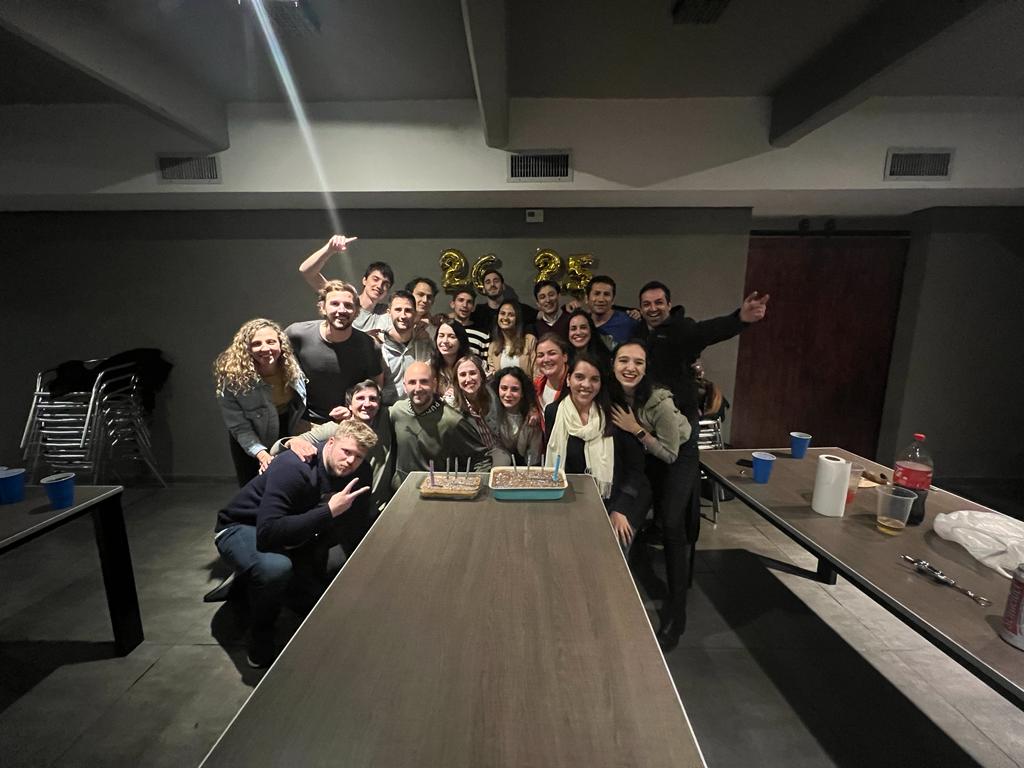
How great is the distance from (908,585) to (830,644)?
46.5 inches

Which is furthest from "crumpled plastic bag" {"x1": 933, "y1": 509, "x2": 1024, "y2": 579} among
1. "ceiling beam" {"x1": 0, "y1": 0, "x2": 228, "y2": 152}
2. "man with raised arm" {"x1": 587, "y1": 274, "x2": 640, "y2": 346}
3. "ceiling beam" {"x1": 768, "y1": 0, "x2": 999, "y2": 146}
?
"ceiling beam" {"x1": 0, "y1": 0, "x2": 228, "y2": 152}

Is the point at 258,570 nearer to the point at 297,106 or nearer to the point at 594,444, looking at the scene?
the point at 594,444

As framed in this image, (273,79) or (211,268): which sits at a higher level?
(273,79)

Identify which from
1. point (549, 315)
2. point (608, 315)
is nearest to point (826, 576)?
point (608, 315)

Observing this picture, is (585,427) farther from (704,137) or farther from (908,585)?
(704,137)

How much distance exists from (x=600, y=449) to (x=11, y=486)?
7.63 feet

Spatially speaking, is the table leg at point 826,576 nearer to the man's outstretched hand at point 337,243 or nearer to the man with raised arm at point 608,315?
the man with raised arm at point 608,315

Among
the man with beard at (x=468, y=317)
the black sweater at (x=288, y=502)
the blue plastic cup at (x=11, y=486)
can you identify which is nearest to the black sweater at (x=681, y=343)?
the man with beard at (x=468, y=317)

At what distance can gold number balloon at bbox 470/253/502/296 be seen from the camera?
11.9 feet

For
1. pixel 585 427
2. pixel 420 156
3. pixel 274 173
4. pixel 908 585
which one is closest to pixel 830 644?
pixel 908 585

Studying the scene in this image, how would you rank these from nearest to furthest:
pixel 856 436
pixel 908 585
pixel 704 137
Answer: pixel 908 585 < pixel 704 137 < pixel 856 436

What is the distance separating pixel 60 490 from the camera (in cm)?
177

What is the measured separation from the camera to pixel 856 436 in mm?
4453

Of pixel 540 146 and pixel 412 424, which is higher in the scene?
pixel 540 146
